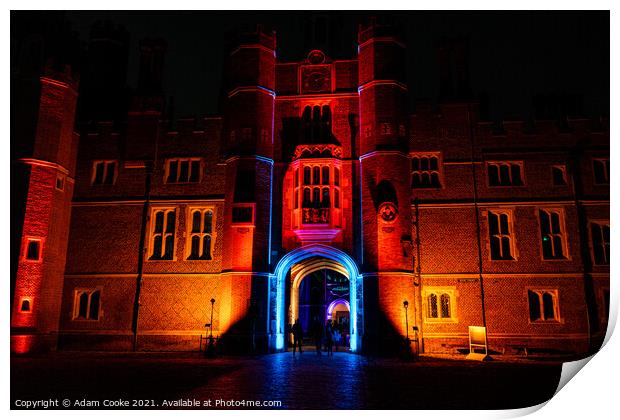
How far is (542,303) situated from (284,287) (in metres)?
10.1

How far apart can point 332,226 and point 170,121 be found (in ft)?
29.1

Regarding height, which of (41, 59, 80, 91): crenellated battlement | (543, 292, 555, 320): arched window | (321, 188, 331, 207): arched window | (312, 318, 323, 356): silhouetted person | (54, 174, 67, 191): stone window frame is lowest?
(312, 318, 323, 356): silhouetted person

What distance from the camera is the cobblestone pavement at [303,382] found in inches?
361

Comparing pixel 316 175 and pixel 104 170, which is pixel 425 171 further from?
pixel 104 170

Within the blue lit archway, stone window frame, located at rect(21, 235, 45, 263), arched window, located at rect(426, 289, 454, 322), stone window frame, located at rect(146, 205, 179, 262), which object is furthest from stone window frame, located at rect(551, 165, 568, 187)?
stone window frame, located at rect(21, 235, 45, 263)

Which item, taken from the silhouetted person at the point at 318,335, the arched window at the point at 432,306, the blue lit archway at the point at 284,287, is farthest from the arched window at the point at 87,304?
the arched window at the point at 432,306

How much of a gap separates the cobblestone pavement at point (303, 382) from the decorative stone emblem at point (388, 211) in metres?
5.59

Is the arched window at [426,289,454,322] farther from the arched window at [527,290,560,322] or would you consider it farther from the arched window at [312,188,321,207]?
the arched window at [312,188,321,207]

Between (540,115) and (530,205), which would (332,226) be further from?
(540,115)

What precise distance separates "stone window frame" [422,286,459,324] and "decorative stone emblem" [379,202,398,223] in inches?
127

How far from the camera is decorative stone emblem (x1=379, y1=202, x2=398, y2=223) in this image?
61.7ft

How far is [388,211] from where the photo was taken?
18812 mm

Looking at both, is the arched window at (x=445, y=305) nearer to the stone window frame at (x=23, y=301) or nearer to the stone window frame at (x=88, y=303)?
the stone window frame at (x=88, y=303)
